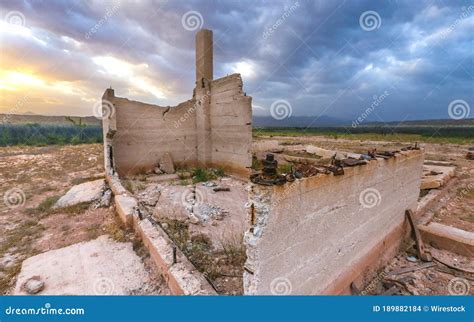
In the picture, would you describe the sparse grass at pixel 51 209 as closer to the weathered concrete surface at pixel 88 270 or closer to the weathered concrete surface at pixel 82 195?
the weathered concrete surface at pixel 82 195

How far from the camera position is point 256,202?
214 cm

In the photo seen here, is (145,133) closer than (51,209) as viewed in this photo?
No

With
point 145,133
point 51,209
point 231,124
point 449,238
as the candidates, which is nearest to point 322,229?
point 449,238

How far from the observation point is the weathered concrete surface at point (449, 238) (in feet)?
16.2

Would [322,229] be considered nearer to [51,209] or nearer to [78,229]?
[78,229]

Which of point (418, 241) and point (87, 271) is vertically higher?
point (87, 271)

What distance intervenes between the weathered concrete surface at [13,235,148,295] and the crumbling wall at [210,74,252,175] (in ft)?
17.5

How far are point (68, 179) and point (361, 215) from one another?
9.77 m

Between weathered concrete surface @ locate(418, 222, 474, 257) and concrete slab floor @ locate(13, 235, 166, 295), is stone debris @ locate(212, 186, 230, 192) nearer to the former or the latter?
concrete slab floor @ locate(13, 235, 166, 295)

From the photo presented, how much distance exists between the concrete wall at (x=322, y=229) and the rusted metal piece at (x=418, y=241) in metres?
0.62

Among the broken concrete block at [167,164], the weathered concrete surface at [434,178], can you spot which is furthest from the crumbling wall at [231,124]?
the weathered concrete surface at [434,178]

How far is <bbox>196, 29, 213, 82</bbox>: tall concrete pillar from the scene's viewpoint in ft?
32.4

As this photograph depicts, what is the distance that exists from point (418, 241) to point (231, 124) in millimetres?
6200

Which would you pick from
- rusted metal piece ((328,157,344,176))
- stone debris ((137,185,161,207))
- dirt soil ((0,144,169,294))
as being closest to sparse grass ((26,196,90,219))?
dirt soil ((0,144,169,294))
